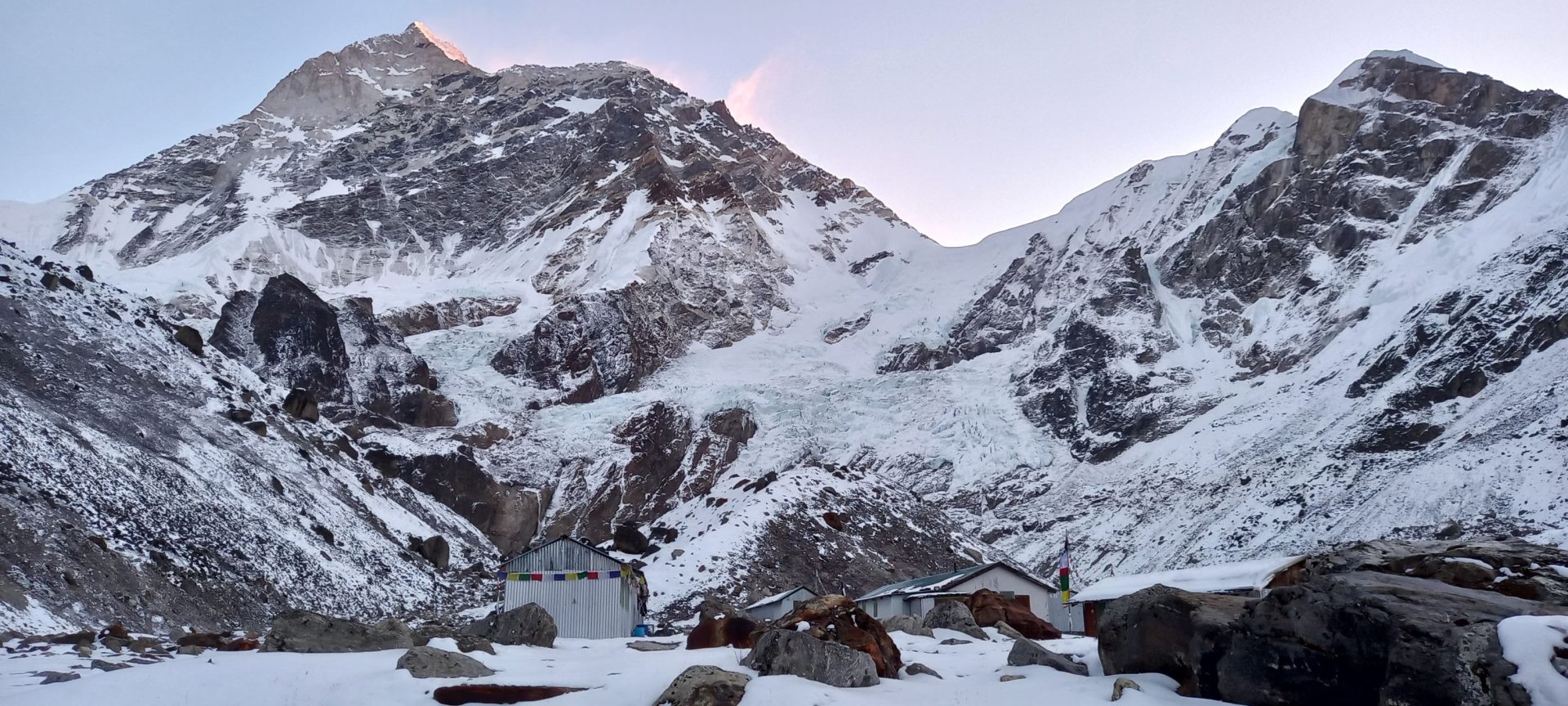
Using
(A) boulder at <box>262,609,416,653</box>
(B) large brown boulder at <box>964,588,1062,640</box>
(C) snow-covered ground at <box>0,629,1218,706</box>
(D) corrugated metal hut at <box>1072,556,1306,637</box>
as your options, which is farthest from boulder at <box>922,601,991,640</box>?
(A) boulder at <box>262,609,416,653</box>

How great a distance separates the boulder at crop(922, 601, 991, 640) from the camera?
73.6 ft

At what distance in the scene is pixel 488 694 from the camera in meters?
12.9

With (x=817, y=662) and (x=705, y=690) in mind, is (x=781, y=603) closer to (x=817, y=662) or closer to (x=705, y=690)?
(x=817, y=662)

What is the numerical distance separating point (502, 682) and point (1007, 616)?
1668 centimetres

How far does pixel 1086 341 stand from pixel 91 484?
9278 centimetres

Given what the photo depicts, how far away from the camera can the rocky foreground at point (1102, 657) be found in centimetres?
911

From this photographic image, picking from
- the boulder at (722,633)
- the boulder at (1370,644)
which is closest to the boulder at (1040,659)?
the boulder at (1370,644)

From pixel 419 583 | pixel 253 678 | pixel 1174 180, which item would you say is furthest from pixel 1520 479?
pixel 1174 180

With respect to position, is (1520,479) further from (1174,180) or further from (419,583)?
(1174,180)

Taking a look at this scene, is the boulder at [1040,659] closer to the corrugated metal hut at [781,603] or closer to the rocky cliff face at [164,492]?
the rocky cliff face at [164,492]

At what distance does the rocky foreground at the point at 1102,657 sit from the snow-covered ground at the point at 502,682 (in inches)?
2.2

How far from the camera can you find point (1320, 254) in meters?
97.0

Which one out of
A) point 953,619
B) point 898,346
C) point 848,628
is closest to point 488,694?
point 848,628

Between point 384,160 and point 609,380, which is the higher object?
point 384,160
